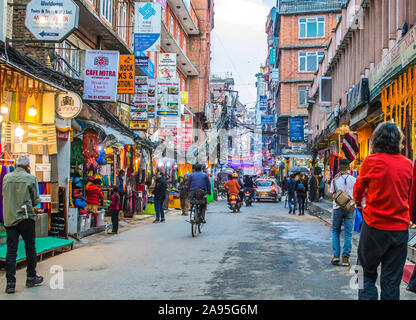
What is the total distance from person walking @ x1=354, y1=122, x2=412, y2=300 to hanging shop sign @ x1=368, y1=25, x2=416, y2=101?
6.39 metres

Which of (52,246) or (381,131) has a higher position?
(381,131)

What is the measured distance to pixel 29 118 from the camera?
12.7m

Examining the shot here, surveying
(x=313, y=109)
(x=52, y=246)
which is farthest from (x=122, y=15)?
(x=313, y=109)

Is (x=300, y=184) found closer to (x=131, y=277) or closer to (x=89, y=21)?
(x=89, y=21)

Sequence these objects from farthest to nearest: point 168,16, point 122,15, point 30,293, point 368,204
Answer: point 168,16 < point 122,15 < point 30,293 < point 368,204

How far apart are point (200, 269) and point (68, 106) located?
642cm

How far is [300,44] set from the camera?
57.8 m

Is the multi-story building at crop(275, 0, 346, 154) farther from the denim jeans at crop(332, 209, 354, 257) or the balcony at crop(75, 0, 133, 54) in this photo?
the denim jeans at crop(332, 209, 354, 257)

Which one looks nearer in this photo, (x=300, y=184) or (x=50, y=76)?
(x=50, y=76)

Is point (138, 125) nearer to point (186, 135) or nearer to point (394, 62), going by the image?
point (394, 62)

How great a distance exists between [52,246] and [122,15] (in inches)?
648

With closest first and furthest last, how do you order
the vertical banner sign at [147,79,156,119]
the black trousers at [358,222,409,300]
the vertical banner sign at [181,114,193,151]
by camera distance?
the black trousers at [358,222,409,300], the vertical banner sign at [147,79,156,119], the vertical banner sign at [181,114,193,151]

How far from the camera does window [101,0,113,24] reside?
21156 millimetres

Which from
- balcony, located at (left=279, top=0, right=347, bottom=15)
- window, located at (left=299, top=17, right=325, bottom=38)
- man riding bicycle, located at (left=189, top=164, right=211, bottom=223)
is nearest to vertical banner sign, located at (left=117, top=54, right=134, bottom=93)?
man riding bicycle, located at (left=189, top=164, right=211, bottom=223)
